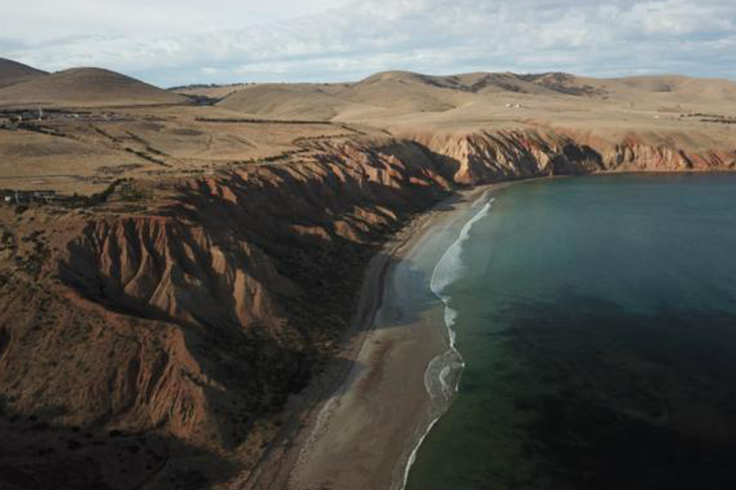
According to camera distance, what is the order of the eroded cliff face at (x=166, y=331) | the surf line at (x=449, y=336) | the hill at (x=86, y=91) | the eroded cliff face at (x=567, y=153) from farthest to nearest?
the hill at (x=86, y=91) → the eroded cliff face at (x=567, y=153) → the surf line at (x=449, y=336) → the eroded cliff face at (x=166, y=331)

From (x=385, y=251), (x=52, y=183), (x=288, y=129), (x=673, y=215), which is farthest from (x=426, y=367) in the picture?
(x=288, y=129)

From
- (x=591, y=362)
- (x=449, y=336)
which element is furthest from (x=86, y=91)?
(x=591, y=362)

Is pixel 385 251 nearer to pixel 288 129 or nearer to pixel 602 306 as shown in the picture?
pixel 602 306

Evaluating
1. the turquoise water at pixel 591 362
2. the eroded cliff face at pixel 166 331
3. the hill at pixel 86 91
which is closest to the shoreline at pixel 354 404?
the eroded cliff face at pixel 166 331

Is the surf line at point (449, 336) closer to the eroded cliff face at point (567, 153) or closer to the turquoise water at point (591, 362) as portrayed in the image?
the turquoise water at point (591, 362)

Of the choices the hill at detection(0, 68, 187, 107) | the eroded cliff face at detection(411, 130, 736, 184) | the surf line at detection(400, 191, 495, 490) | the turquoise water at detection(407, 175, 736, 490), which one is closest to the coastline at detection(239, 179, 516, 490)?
the surf line at detection(400, 191, 495, 490)

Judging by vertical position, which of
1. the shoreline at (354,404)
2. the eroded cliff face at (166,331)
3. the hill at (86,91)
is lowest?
the shoreline at (354,404)
